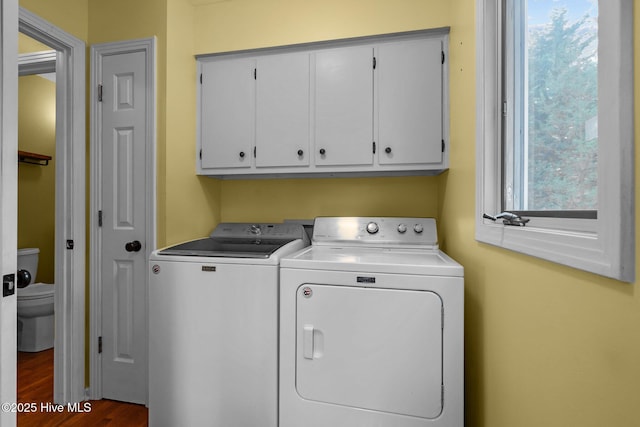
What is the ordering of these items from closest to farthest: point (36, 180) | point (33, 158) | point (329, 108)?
point (329, 108)
point (33, 158)
point (36, 180)

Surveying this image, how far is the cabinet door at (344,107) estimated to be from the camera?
6.40ft

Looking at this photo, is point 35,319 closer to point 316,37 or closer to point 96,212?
point 96,212

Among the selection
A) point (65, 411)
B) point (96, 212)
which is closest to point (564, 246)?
point (96, 212)

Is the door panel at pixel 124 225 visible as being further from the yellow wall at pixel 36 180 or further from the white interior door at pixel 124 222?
the yellow wall at pixel 36 180

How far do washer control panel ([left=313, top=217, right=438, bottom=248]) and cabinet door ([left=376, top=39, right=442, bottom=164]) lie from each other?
1.23 ft

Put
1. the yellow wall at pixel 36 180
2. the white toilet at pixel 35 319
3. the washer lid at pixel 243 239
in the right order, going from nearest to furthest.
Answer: the washer lid at pixel 243 239 → the white toilet at pixel 35 319 → the yellow wall at pixel 36 180

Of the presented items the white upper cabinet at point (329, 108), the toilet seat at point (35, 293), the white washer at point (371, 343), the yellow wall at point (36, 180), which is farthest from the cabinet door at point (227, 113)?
the yellow wall at point (36, 180)

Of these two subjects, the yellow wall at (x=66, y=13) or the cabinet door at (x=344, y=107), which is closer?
the yellow wall at (x=66, y=13)

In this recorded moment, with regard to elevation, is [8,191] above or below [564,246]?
above

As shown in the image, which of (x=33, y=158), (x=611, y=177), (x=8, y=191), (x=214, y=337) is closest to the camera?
(x=611, y=177)

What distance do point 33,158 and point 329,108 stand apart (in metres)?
3.17

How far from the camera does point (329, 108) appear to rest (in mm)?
1998

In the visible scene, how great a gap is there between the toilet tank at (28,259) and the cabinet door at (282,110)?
2.58 meters

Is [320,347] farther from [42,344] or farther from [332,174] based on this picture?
[42,344]
